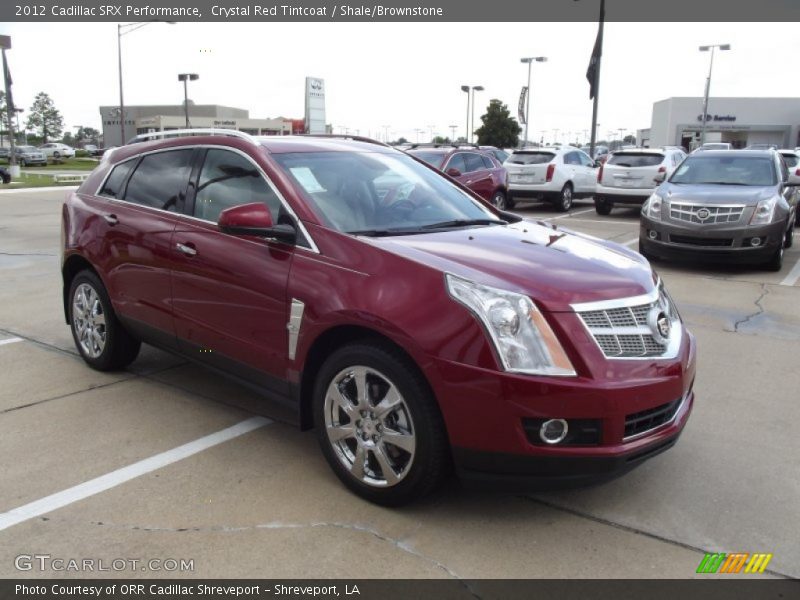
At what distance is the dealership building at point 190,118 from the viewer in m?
88.9

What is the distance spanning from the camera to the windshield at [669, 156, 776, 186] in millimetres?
10186

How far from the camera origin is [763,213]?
915 cm

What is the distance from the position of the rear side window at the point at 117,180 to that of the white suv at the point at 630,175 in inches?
551

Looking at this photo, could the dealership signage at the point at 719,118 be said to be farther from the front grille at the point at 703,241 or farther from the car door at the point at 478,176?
the front grille at the point at 703,241

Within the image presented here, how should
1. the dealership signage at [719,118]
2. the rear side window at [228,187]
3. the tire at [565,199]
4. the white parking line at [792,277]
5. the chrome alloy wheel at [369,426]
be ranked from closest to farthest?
the chrome alloy wheel at [369,426] < the rear side window at [228,187] < the white parking line at [792,277] < the tire at [565,199] < the dealership signage at [719,118]

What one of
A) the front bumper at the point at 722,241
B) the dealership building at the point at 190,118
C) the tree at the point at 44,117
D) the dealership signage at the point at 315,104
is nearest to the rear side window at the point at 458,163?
the front bumper at the point at 722,241

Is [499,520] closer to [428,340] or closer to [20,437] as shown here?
[428,340]

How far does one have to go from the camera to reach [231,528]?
3098mm

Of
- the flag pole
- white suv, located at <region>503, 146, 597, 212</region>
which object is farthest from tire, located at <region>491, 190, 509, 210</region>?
the flag pole

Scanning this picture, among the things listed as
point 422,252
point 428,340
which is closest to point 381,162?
point 422,252

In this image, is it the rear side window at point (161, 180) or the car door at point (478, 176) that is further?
the car door at point (478, 176)
